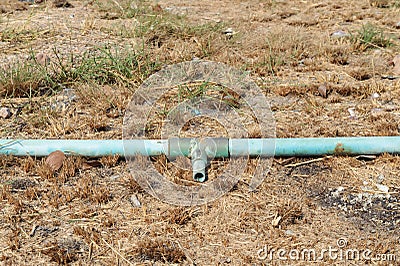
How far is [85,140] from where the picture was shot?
347 cm

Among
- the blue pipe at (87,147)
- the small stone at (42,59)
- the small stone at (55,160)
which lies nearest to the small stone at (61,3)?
the small stone at (42,59)

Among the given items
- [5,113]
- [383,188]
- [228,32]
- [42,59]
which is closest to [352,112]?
[383,188]

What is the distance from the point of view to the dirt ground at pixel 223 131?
8.96 feet

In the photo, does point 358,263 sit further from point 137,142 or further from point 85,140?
point 85,140

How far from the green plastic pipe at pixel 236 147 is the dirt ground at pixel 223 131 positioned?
0.06m

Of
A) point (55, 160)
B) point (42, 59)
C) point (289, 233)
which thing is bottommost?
point (289, 233)

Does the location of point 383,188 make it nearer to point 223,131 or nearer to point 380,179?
point 380,179

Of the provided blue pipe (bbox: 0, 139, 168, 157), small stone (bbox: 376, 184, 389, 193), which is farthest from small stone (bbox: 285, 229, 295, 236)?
blue pipe (bbox: 0, 139, 168, 157)

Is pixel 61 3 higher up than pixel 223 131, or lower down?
higher up

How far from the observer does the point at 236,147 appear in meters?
3.41

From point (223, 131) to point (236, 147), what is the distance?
43 cm

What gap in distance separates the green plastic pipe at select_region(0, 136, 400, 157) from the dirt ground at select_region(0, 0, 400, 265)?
6 centimetres

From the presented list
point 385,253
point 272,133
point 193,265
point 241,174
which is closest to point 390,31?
point 272,133

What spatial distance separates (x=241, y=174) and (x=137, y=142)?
0.70m
